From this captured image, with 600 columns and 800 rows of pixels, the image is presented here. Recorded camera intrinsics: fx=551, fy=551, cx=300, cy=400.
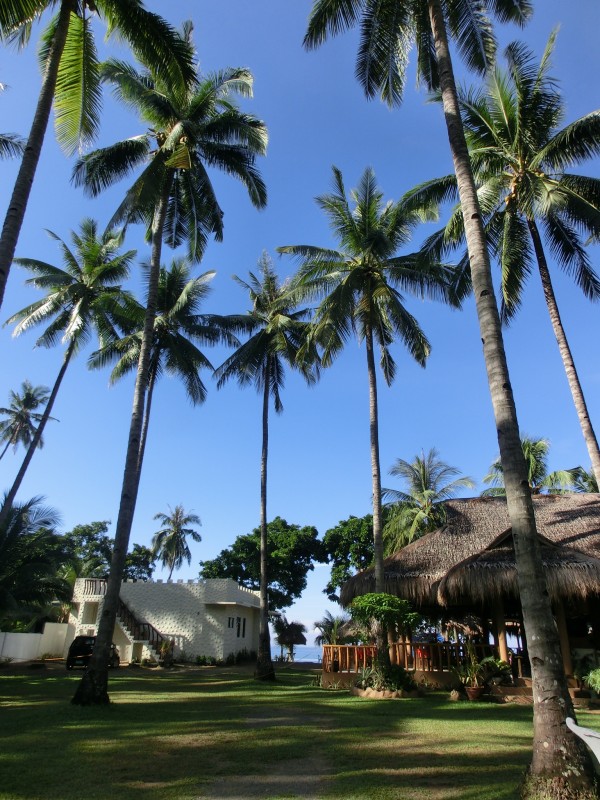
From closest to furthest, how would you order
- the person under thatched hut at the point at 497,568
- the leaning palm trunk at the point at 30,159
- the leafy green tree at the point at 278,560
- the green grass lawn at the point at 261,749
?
the green grass lawn at the point at 261,749 → the leaning palm trunk at the point at 30,159 → the person under thatched hut at the point at 497,568 → the leafy green tree at the point at 278,560

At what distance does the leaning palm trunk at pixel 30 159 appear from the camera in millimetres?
7836

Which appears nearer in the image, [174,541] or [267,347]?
[267,347]

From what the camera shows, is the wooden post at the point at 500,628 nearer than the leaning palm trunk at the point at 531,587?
No

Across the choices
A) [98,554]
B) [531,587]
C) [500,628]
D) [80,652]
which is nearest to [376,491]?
[500,628]

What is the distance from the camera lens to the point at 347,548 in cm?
4106

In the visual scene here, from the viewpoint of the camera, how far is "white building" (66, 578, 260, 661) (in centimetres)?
2802

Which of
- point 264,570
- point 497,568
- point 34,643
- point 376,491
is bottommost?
point 34,643

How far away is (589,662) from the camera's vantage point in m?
13.9

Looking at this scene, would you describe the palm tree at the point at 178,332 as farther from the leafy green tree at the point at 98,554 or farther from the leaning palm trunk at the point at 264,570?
the leafy green tree at the point at 98,554

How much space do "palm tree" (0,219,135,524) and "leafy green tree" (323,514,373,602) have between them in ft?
81.4

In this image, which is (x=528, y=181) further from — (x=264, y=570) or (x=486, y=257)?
(x=264, y=570)

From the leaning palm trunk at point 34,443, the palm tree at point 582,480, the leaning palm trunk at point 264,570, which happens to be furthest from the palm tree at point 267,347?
the palm tree at point 582,480

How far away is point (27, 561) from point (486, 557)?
45.2 feet

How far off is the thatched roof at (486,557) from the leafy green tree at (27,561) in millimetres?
9825
